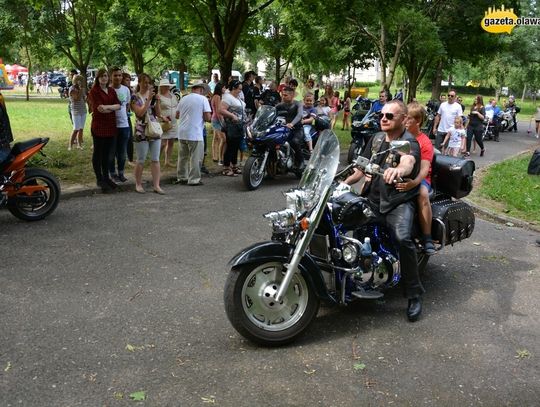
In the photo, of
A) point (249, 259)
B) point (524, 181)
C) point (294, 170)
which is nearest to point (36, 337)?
→ point (249, 259)

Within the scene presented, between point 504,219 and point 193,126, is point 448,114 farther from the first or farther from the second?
point 193,126

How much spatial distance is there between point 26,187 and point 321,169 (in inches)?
177

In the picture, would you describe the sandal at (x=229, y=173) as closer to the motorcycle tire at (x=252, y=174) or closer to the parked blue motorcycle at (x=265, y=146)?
the parked blue motorcycle at (x=265, y=146)

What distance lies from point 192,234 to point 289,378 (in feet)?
11.2

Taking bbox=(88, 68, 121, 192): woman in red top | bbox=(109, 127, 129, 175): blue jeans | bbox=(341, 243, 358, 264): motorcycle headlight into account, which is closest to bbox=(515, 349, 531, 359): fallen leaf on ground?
bbox=(341, 243, 358, 264): motorcycle headlight

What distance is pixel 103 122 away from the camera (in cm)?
832

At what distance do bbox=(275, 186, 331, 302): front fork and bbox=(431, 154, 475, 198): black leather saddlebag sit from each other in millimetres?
1956

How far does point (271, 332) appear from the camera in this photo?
3.98m

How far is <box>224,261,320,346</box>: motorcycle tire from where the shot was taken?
3.87 metres

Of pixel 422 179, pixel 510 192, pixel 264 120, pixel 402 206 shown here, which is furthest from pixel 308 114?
pixel 402 206

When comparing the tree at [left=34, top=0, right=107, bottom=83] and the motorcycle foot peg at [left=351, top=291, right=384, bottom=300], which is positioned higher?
the tree at [left=34, top=0, right=107, bottom=83]

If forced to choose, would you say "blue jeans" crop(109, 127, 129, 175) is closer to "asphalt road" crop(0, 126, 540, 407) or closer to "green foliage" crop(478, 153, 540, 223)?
"asphalt road" crop(0, 126, 540, 407)

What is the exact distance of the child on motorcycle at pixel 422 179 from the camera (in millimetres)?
4559

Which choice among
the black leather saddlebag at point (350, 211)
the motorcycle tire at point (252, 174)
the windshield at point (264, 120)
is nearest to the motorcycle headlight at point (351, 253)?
the black leather saddlebag at point (350, 211)
